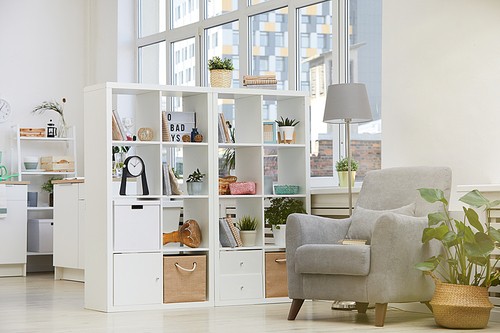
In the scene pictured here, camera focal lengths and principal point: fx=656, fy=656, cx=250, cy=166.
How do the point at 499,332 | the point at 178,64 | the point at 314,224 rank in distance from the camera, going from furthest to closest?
the point at 178,64 < the point at 314,224 < the point at 499,332

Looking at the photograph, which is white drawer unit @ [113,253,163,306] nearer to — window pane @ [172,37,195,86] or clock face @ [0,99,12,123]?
window pane @ [172,37,195,86]

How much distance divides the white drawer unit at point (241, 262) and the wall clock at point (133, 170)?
0.75 metres

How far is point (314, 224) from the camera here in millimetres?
4207

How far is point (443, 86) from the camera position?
4488 mm

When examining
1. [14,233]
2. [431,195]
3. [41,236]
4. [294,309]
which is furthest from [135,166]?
[41,236]

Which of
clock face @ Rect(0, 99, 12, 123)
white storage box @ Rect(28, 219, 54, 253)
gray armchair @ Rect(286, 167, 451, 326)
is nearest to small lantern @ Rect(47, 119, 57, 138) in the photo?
clock face @ Rect(0, 99, 12, 123)

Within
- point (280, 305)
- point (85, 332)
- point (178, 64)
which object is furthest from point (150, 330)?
point (178, 64)

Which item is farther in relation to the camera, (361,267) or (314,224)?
(314,224)

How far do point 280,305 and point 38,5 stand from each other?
517cm

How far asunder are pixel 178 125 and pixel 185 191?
0.49 m

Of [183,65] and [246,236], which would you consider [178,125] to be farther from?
[183,65]

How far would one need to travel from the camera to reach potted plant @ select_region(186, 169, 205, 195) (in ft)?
15.5

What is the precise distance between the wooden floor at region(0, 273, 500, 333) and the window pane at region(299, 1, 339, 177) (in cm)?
152

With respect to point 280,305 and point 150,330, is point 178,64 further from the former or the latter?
point 150,330
